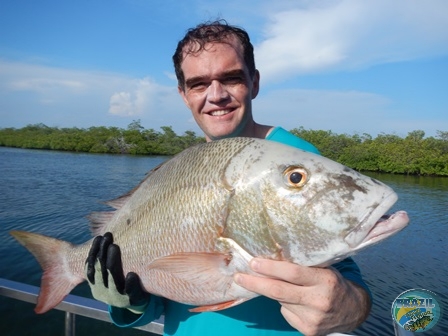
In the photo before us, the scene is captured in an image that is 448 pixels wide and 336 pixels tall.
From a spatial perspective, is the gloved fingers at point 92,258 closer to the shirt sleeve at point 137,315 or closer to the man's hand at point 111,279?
the man's hand at point 111,279

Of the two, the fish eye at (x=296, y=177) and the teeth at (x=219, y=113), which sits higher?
the teeth at (x=219, y=113)

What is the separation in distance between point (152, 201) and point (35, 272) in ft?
40.8

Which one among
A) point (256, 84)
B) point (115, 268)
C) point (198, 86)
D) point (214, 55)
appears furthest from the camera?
point (256, 84)

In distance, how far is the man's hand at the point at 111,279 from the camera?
6.66 ft

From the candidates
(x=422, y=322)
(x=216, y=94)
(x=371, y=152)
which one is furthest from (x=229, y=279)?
(x=371, y=152)

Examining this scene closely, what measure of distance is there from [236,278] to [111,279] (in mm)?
889

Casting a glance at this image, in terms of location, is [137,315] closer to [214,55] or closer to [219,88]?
[219,88]

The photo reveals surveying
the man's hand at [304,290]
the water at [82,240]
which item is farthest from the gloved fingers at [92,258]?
the water at [82,240]

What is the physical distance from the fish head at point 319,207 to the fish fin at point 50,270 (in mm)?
1500

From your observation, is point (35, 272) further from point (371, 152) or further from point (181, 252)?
point (371, 152)

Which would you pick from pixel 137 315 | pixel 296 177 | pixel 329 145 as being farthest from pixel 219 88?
pixel 329 145

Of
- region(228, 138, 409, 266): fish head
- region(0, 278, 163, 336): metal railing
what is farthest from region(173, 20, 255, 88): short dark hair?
region(0, 278, 163, 336): metal railing

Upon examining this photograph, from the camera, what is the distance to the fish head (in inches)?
57.9

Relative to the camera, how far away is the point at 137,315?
2359mm
